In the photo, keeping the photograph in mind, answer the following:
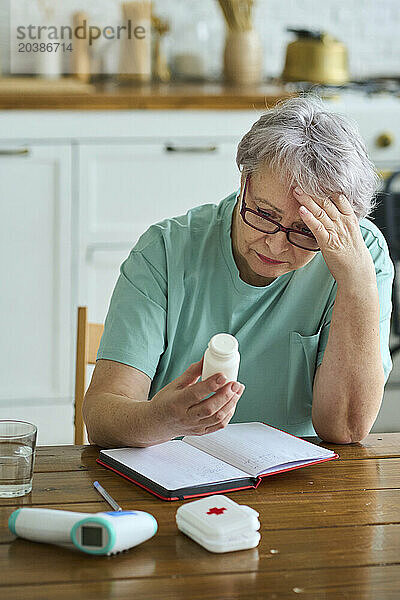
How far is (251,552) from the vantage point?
111 cm

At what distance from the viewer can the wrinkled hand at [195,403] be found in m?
1.22

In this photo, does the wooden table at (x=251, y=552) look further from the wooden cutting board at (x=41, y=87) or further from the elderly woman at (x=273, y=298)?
the wooden cutting board at (x=41, y=87)

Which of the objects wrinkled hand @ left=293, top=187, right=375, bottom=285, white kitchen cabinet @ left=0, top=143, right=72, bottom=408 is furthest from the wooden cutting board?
wrinkled hand @ left=293, top=187, right=375, bottom=285

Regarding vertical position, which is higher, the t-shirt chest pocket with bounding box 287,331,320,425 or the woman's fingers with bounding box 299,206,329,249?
the woman's fingers with bounding box 299,206,329,249

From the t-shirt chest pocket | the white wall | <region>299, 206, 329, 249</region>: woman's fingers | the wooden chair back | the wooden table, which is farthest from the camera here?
the white wall

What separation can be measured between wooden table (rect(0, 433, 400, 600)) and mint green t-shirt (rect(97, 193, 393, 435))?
32 cm

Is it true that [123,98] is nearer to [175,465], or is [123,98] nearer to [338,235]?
[338,235]

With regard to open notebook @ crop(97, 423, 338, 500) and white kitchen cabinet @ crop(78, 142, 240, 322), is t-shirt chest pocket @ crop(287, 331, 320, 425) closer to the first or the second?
open notebook @ crop(97, 423, 338, 500)

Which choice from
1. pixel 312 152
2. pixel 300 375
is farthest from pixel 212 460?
pixel 312 152

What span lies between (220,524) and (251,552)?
5cm

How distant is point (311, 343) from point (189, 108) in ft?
4.99

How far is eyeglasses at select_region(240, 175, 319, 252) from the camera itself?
154cm

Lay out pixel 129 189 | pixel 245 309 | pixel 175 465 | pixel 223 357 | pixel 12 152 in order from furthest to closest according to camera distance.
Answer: pixel 129 189 → pixel 12 152 → pixel 245 309 → pixel 175 465 → pixel 223 357

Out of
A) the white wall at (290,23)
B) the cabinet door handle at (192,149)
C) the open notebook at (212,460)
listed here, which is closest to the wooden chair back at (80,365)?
the open notebook at (212,460)
